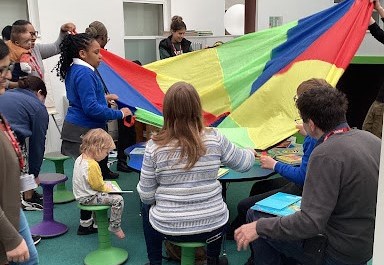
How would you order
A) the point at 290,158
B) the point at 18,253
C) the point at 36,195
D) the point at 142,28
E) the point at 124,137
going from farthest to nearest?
1. the point at 142,28
2. the point at 124,137
3. the point at 36,195
4. the point at 290,158
5. the point at 18,253

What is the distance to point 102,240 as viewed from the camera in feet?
9.27

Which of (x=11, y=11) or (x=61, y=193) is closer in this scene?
(x=61, y=193)

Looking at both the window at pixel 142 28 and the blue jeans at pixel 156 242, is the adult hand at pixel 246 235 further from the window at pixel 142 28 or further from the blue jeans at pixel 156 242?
the window at pixel 142 28

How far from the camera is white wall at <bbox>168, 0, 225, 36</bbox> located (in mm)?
6793

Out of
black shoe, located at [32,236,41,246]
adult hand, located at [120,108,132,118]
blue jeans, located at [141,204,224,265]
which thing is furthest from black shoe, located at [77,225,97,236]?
blue jeans, located at [141,204,224,265]

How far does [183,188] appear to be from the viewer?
2.01 m

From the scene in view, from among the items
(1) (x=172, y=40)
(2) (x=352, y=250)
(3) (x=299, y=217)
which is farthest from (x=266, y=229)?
(1) (x=172, y=40)

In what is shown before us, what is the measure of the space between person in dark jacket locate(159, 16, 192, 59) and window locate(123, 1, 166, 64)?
1.17 m

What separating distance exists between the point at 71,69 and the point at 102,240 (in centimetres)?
124

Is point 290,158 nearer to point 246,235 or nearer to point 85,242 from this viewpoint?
point 246,235

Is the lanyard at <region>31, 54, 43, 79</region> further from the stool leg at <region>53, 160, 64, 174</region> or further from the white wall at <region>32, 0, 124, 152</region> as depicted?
the white wall at <region>32, 0, 124, 152</region>

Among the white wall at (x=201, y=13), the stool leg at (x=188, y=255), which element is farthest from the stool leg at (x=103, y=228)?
the white wall at (x=201, y=13)

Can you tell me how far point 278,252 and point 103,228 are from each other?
4.09 feet

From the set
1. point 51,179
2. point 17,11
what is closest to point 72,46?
point 51,179
